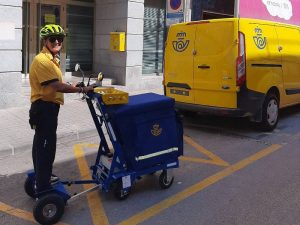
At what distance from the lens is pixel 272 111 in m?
7.93

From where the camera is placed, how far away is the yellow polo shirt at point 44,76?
3.92 metres

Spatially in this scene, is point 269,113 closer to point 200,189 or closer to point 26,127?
point 200,189

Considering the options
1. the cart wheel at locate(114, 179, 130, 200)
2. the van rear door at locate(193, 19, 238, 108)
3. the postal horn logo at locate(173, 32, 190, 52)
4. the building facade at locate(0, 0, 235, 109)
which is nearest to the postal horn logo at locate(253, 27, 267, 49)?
the van rear door at locate(193, 19, 238, 108)

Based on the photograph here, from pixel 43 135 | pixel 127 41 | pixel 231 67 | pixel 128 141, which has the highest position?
pixel 127 41

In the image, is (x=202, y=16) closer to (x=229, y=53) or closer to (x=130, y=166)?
(x=229, y=53)

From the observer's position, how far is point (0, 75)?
8609 mm

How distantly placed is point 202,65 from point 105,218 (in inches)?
162

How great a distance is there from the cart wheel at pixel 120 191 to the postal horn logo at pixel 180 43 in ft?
13.1

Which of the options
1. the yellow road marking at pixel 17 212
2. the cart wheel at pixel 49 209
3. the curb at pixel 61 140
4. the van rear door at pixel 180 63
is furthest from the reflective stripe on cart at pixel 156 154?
the van rear door at pixel 180 63

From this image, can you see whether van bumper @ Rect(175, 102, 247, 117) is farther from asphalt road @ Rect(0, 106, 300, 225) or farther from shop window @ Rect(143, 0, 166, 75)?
shop window @ Rect(143, 0, 166, 75)

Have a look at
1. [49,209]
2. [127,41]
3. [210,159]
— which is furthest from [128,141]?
[127,41]

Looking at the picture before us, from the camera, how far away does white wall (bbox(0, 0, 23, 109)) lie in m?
8.56

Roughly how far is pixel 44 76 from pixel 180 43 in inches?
176

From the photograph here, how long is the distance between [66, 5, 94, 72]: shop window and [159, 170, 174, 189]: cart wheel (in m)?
7.71
